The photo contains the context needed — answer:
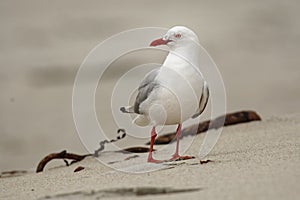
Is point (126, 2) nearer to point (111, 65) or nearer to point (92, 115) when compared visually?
point (111, 65)

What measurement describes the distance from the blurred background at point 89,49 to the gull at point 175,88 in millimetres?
2716

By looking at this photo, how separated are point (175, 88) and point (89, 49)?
7.12 metres

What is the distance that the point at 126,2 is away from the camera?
1446 cm

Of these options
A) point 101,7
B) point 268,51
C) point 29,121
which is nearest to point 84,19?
point 101,7

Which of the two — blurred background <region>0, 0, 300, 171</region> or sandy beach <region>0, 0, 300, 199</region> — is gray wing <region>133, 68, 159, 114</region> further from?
blurred background <region>0, 0, 300, 171</region>

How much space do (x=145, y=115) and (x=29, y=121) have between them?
14.2ft

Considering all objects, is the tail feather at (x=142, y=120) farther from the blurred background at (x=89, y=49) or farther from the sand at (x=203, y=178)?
the blurred background at (x=89, y=49)

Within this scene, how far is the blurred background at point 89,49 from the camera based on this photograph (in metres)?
8.37

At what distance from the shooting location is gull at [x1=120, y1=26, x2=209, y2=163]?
174 inches

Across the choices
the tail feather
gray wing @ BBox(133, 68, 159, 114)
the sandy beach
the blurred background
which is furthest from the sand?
the blurred background

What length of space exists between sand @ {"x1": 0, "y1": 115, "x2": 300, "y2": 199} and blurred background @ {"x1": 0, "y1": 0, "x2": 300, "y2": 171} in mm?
2502

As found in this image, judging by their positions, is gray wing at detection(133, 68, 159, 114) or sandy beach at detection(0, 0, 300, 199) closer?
sandy beach at detection(0, 0, 300, 199)

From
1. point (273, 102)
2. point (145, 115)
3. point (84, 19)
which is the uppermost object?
point (84, 19)

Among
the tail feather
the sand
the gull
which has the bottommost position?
the sand
